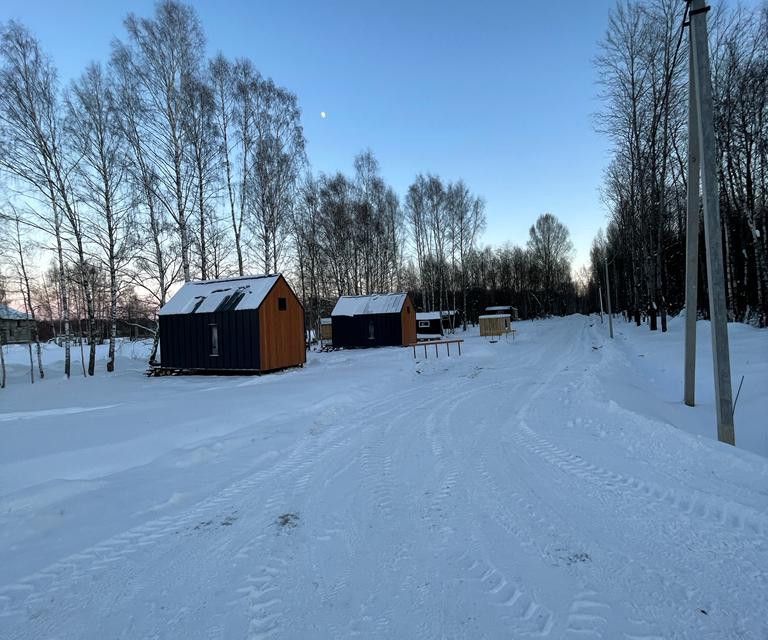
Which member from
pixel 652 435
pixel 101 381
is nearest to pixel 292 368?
pixel 101 381

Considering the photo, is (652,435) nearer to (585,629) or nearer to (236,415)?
(585,629)

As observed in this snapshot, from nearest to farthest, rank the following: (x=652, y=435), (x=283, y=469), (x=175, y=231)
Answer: (x=283, y=469), (x=652, y=435), (x=175, y=231)

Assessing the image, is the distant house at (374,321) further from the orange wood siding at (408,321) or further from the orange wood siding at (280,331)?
the orange wood siding at (280,331)

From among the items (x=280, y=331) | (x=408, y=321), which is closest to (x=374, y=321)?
(x=408, y=321)

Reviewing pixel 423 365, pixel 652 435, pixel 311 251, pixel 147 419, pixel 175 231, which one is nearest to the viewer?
pixel 652 435

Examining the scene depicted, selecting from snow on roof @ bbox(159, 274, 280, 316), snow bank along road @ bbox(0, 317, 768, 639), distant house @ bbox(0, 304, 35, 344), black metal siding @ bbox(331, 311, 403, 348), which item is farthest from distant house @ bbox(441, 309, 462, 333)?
distant house @ bbox(0, 304, 35, 344)

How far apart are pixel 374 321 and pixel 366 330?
0.90m

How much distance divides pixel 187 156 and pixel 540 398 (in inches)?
684

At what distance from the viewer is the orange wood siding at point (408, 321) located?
27.4 meters

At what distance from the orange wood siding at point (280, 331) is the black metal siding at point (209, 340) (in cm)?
36

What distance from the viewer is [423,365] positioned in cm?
1620

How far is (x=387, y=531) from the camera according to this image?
3271mm

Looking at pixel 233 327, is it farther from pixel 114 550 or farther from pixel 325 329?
pixel 325 329

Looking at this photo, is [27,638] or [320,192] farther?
[320,192]
